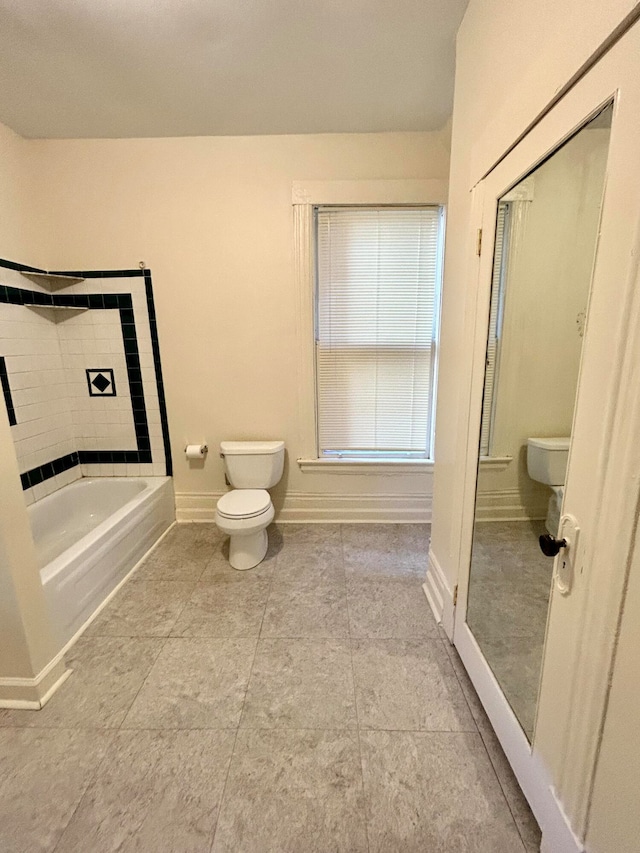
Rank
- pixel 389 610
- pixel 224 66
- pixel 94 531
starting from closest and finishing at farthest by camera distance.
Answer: pixel 224 66
pixel 389 610
pixel 94 531

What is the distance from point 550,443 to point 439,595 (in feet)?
3.54

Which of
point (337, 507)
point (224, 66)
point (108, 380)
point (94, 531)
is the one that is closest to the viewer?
point (224, 66)

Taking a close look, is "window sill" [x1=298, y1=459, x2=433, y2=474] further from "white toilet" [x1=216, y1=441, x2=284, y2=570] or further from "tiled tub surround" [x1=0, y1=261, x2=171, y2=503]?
"tiled tub surround" [x1=0, y1=261, x2=171, y2=503]

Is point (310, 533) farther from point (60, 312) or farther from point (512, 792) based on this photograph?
point (60, 312)

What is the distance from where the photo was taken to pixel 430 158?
220 cm

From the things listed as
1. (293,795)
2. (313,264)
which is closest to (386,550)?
(293,795)

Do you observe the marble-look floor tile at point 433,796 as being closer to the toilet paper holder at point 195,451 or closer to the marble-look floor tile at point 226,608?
the marble-look floor tile at point 226,608

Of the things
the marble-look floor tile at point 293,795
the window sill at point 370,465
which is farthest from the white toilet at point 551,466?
the window sill at point 370,465

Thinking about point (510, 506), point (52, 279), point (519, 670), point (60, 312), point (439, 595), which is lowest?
point (439, 595)

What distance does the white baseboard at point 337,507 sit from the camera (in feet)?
8.70

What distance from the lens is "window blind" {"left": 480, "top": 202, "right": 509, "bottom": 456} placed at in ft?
3.89

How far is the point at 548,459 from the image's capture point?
100cm

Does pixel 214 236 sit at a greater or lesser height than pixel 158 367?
greater

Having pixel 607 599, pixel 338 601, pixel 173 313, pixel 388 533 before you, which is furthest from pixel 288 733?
pixel 173 313
